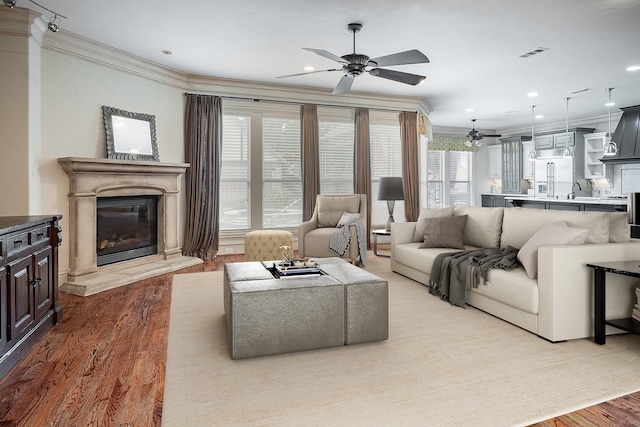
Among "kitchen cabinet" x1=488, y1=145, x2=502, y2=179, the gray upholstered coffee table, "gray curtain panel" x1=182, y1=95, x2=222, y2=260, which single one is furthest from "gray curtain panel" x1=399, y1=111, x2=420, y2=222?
the gray upholstered coffee table

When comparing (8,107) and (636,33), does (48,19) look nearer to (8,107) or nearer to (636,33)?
(8,107)

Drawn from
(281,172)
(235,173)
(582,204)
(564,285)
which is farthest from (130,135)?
(582,204)

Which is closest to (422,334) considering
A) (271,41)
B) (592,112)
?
(271,41)

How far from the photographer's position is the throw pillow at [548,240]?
118 inches

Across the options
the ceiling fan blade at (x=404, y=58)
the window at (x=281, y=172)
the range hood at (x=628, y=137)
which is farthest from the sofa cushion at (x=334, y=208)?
the range hood at (x=628, y=137)

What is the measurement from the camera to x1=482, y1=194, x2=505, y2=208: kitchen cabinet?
10.6 meters

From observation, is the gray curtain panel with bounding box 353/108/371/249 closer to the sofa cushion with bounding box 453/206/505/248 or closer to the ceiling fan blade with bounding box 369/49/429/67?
the sofa cushion with bounding box 453/206/505/248

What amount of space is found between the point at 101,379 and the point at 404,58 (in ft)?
11.4

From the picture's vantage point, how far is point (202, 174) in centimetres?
619

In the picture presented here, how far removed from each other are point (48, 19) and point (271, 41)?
2.23m

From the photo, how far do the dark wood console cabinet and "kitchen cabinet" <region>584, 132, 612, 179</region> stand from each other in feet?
33.6

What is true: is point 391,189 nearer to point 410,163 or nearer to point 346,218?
point 346,218

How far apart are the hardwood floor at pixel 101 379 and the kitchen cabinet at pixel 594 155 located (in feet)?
28.6

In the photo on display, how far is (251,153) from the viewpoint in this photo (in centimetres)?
671
